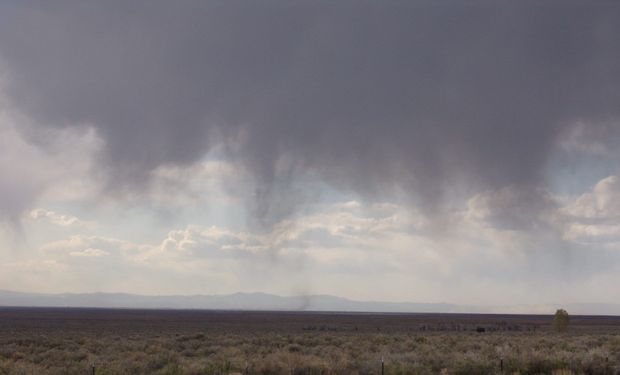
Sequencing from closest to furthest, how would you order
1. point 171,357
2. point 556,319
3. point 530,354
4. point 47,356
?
point 530,354 < point 171,357 < point 47,356 < point 556,319

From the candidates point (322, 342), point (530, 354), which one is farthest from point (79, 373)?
point (322, 342)

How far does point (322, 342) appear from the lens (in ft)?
149

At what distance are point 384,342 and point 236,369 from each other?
2222 cm

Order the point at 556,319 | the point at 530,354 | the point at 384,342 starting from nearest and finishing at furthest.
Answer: the point at 530,354 → the point at 384,342 → the point at 556,319

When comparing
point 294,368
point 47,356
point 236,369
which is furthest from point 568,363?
point 47,356

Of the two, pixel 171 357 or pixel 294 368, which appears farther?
pixel 171 357

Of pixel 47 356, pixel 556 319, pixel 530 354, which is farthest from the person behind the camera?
pixel 556 319

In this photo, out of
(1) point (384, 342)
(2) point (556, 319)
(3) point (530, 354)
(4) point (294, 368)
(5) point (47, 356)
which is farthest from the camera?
(2) point (556, 319)

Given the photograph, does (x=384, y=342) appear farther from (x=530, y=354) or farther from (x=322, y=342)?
(x=530, y=354)

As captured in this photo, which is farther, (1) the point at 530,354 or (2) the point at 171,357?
(2) the point at 171,357

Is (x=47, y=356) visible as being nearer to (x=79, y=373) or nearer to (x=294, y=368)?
(x=79, y=373)

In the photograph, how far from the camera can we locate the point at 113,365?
2747cm

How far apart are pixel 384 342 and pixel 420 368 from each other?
19.8 m

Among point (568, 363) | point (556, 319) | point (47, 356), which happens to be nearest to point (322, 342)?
point (47, 356)
